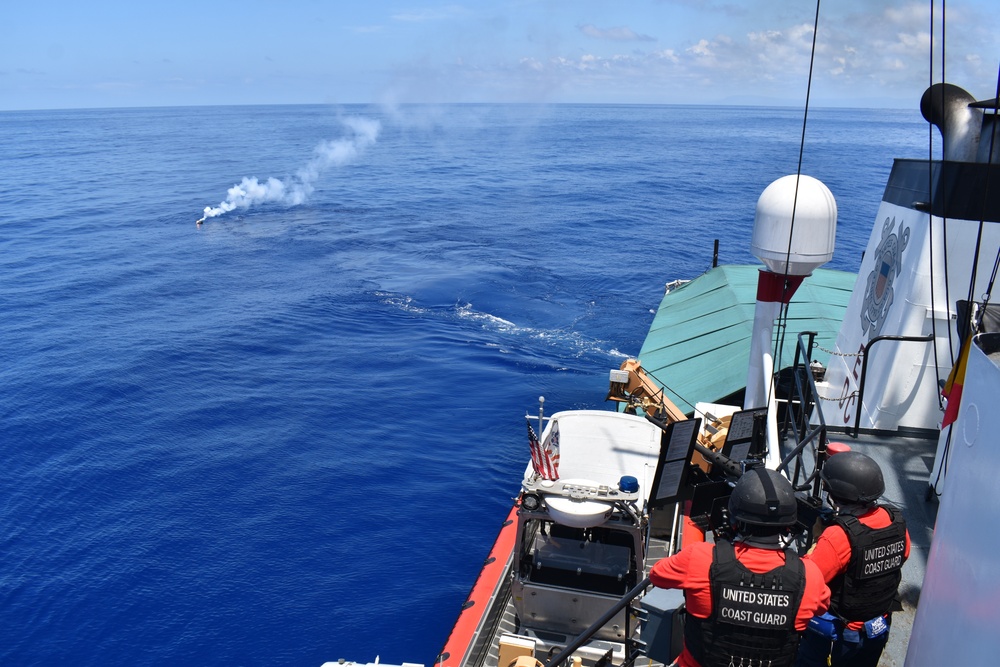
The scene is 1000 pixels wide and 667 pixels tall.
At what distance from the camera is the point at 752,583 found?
4.53m

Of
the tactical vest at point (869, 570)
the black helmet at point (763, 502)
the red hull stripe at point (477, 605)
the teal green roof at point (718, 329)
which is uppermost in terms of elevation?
the black helmet at point (763, 502)

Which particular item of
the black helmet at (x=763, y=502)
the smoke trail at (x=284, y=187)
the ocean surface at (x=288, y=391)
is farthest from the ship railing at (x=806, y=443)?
the smoke trail at (x=284, y=187)

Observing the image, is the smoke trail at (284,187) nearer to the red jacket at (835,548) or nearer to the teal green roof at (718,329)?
the teal green roof at (718,329)

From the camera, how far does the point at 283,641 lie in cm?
1423

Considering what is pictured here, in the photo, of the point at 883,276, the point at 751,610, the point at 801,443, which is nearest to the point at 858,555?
the point at 751,610

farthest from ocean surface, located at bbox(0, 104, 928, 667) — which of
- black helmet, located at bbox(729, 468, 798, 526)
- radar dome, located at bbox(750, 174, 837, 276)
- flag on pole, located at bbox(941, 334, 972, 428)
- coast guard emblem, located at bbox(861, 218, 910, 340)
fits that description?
black helmet, located at bbox(729, 468, 798, 526)

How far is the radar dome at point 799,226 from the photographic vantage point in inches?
458

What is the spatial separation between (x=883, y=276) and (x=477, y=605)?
7.99 m

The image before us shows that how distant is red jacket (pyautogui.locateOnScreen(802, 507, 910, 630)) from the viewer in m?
5.38

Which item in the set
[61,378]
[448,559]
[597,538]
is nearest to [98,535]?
[448,559]

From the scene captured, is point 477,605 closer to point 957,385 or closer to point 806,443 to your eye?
point 806,443

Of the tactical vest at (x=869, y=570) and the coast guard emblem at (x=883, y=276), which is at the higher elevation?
the coast guard emblem at (x=883, y=276)

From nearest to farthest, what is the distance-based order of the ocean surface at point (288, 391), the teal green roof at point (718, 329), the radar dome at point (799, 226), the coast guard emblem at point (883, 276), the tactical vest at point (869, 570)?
the tactical vest at point (869, 570), the coast guard emblem at point (883, 276), the radar dome at point (799, 226), the ocean surface at point (288, 391), the teal green roof at point (718, 329)

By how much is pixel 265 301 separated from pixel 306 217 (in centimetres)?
2238
